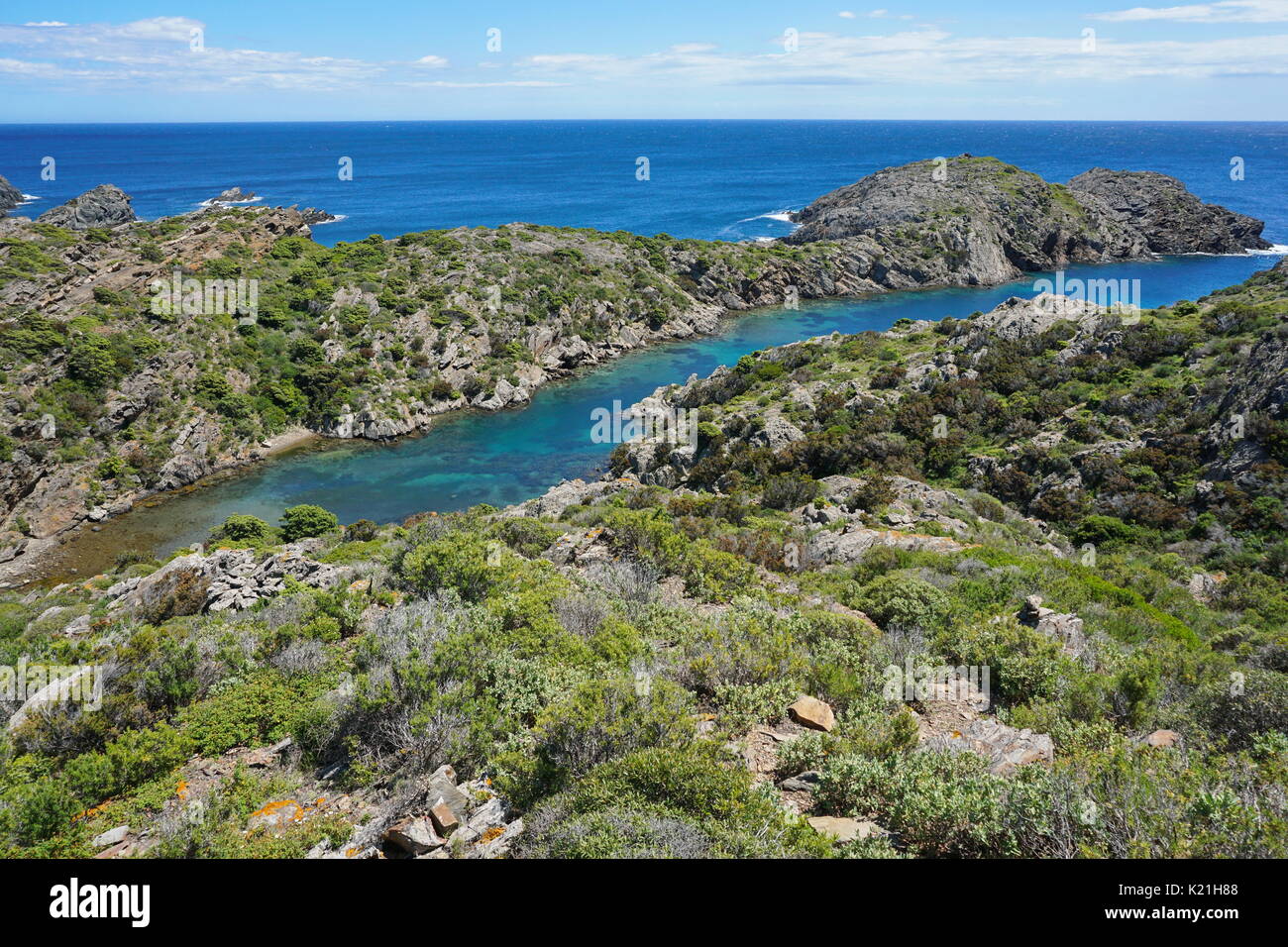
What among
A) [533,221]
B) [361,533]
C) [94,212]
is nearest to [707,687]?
[361,533]

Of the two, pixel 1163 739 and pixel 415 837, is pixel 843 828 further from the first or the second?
pixel 1163 739

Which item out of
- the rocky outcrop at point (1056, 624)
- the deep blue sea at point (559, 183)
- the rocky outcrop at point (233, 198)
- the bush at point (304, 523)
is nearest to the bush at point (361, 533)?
the bush at point (304, 523)

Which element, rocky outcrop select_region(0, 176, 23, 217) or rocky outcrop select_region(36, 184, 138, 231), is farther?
rocky outcrop select_region(0, 176, 23, 217)

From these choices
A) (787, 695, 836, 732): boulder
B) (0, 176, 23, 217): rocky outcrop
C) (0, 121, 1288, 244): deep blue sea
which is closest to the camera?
(787, 695, 836, 732): boulder

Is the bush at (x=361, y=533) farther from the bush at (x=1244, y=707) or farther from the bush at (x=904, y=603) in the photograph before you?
the bush at (x=1244, y=707)

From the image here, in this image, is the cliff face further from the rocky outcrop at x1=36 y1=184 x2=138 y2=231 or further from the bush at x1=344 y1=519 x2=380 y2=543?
the rocky outcrop at x1=36 y1=184 x2=138 y2=231

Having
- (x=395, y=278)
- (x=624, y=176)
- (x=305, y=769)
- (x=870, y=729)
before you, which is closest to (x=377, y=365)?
(x=395, y=278)


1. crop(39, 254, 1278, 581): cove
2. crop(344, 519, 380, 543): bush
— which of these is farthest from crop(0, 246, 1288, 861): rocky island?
crop(39, 254, 1278, 581): cove
